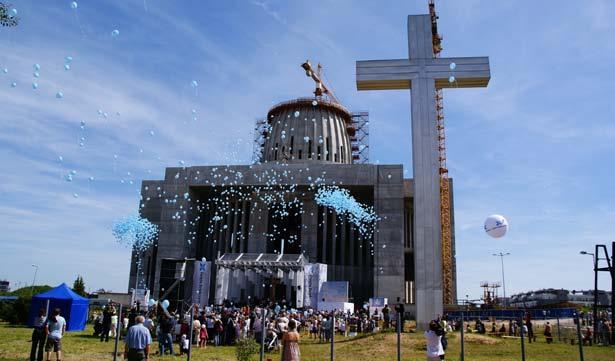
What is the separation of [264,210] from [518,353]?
3621 centimetres

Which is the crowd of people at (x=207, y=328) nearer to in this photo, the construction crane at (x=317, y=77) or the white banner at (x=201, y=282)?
the white banner at (x=201, y=282)

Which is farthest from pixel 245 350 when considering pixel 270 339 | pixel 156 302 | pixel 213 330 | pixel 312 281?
pixel 312 281

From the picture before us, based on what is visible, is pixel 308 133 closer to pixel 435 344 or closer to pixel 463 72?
pixel 463 72

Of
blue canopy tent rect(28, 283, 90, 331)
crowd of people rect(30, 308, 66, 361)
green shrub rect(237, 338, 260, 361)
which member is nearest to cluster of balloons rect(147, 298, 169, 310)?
blue canopy tent rect(28, 283, 90, 331)

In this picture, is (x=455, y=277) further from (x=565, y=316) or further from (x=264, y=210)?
(x=264, y=210)

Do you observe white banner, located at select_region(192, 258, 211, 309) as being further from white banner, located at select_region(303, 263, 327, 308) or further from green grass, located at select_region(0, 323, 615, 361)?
green grass, located at select_region(0, 323, 615, 361)

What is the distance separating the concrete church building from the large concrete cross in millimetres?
16446

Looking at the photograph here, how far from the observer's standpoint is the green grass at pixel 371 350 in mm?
17734

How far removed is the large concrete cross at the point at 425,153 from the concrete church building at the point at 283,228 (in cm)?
1645

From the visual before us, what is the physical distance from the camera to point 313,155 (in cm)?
5947

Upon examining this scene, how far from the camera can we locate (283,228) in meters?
57.6

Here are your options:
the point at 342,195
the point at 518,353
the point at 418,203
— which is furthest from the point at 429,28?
the point at 342,195

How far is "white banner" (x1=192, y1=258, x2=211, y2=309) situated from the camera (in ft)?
142

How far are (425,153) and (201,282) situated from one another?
24553 mm
